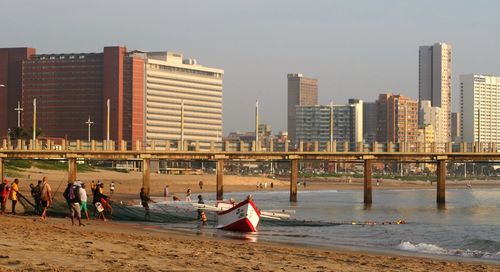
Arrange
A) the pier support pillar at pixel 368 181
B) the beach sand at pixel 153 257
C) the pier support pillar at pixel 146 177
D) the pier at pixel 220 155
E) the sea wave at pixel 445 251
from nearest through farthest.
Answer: the beach sand at pixel 153 257, the sea wave at pixel 445 251, the pier support pillar at pixel 146 177, the pier at pixel 220 155, the pier support pillar at pixel 368 181

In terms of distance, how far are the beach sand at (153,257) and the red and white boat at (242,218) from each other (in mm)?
9545

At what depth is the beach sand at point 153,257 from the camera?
1842 cm

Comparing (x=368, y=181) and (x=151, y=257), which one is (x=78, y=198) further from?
(x=368, y=181)

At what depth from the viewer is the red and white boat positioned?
118 feet

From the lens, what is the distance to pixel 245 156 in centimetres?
6962

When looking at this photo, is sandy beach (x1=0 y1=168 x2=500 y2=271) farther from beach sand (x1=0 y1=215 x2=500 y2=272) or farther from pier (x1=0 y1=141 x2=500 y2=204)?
pier (x1=0 y1=141 x2=500 y2=204)

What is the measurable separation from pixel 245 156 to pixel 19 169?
103 ft

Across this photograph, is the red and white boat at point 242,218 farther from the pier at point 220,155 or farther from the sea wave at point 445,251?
the pier at point 220,155

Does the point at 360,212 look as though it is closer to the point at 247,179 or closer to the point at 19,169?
the point at 19,169

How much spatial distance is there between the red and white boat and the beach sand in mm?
9545

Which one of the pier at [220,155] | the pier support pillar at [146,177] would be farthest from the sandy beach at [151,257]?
the pier at [220,155]

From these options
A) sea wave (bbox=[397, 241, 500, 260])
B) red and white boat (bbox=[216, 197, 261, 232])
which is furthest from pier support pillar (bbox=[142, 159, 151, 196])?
sea wave (bbox=[397, 241, 500, 260])

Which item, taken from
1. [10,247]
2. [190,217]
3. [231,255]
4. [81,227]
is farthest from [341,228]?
[10,247]

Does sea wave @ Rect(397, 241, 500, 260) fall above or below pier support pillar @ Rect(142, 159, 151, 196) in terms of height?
below
